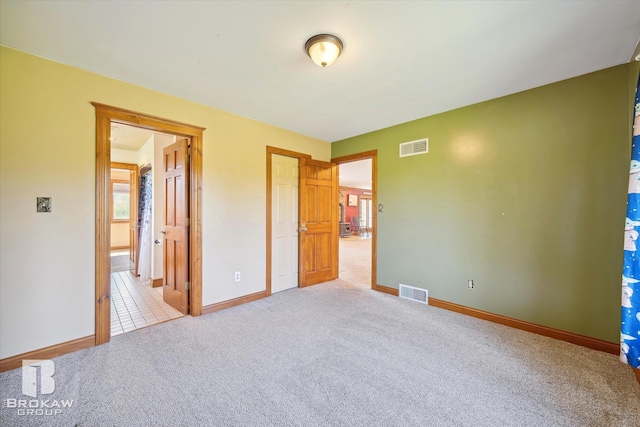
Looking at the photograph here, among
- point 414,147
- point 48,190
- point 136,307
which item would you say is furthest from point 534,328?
point 48,190

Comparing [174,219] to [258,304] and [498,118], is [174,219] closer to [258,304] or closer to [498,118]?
[258,304]

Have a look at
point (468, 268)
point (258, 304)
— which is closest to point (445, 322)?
point (468, 268)

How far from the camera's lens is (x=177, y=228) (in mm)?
3184

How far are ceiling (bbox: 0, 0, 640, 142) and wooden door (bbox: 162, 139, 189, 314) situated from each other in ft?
2.75

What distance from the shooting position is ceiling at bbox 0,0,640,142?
1.59m

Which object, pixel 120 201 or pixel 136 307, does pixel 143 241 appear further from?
pixel 120 201

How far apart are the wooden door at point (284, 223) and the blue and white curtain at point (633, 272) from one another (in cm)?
352

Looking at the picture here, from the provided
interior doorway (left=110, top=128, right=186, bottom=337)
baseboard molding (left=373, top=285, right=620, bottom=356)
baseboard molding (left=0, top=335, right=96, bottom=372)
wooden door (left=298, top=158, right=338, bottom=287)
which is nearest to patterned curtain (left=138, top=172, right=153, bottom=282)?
interior doorway (left=110, top=128, right=186, bottom=337)

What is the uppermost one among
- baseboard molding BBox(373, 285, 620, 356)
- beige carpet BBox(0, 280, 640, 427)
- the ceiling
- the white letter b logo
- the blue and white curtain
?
the ceiling

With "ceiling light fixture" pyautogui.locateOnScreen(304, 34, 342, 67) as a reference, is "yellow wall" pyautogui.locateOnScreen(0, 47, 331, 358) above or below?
below

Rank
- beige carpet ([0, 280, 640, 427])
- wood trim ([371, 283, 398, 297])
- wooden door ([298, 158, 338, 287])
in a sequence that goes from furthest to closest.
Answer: wooden door ([298, 158, 338, 287])
wood trim ([371, 283, 398, 297])
beige carpet ([0, 280, 640, 427])

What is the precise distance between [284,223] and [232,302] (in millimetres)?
1385

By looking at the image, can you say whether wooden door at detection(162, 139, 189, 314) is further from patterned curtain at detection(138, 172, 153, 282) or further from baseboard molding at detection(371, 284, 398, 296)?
baseboard molding at detection(371, 284, 398, 296)

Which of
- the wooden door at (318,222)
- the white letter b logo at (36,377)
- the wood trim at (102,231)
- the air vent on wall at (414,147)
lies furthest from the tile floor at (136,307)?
the air vent on wall at (414,147)
